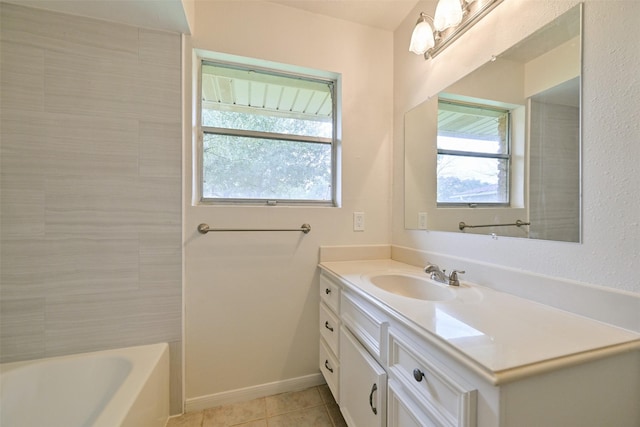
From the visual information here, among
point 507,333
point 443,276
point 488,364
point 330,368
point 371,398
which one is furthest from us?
point 330,368

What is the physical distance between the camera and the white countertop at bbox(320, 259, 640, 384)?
0.52 m

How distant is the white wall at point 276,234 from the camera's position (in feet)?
4.62

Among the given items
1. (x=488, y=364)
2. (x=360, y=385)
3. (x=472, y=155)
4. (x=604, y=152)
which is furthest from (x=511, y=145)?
(x=360, y=385)

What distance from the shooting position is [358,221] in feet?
5.43

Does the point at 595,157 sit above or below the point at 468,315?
above

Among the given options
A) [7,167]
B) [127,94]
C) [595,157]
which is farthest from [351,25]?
[7,167]

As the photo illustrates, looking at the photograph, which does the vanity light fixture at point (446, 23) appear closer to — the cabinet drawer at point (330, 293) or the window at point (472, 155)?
the window at point (472, 155)

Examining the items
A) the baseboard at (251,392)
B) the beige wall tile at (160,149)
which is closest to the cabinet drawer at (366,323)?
the baseboard at (251,392)

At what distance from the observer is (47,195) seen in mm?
1195

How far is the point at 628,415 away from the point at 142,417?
5.16ft

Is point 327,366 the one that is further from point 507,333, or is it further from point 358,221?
point 507,333

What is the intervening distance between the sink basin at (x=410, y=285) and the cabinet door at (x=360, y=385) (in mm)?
295

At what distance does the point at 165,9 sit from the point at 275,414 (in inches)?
84.0

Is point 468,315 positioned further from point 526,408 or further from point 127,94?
point 127,94
